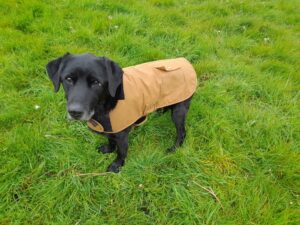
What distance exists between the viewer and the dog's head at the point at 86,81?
2.18 metres

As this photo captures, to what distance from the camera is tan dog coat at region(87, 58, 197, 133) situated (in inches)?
101

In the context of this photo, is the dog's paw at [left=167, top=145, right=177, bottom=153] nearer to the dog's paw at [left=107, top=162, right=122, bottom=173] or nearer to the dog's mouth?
the dog's paw at [left=107, top=162, right=122, bottom=173]

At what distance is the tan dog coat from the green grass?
0.47 metres

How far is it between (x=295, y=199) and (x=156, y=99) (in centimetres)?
156

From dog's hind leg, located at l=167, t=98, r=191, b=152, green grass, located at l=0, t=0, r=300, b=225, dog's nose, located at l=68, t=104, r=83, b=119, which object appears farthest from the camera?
dog's hind leg, located at l=167, t=98, r=191, b=152

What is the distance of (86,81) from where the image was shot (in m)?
2.23

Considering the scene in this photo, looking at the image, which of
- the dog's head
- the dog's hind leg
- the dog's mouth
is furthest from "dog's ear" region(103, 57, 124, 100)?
the dog's hind leg

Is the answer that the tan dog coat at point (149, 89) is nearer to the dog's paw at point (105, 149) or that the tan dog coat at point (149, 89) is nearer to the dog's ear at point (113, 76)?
the dog's ear at point (113, 76)

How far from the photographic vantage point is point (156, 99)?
282 centimetres

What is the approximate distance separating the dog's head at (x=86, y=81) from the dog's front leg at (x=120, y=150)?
1.44ft

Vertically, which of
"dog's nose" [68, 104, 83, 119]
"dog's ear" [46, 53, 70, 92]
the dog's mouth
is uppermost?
"dog's ear" [46, 53, 70, 92]

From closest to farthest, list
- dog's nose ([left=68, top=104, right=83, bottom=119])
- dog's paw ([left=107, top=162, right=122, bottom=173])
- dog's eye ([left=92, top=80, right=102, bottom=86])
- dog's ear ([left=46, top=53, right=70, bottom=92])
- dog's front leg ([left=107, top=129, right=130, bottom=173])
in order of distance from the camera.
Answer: dog's nose ([left=68, top=104, right=83, bottom=119]), dog's eye ([left=92, top=80, right=102, bottom=86]), dog's ear ([left=46, top=53, right=70, bottom=92]), dog's front leg ([left=107, top=129, right=130, bottom=173]), dog's paw ([left=107, top=162, right=122, bottom=173])

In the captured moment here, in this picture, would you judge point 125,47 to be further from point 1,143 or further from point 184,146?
point 1,143

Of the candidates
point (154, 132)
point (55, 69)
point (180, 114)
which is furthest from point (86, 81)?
point (154, 132)
